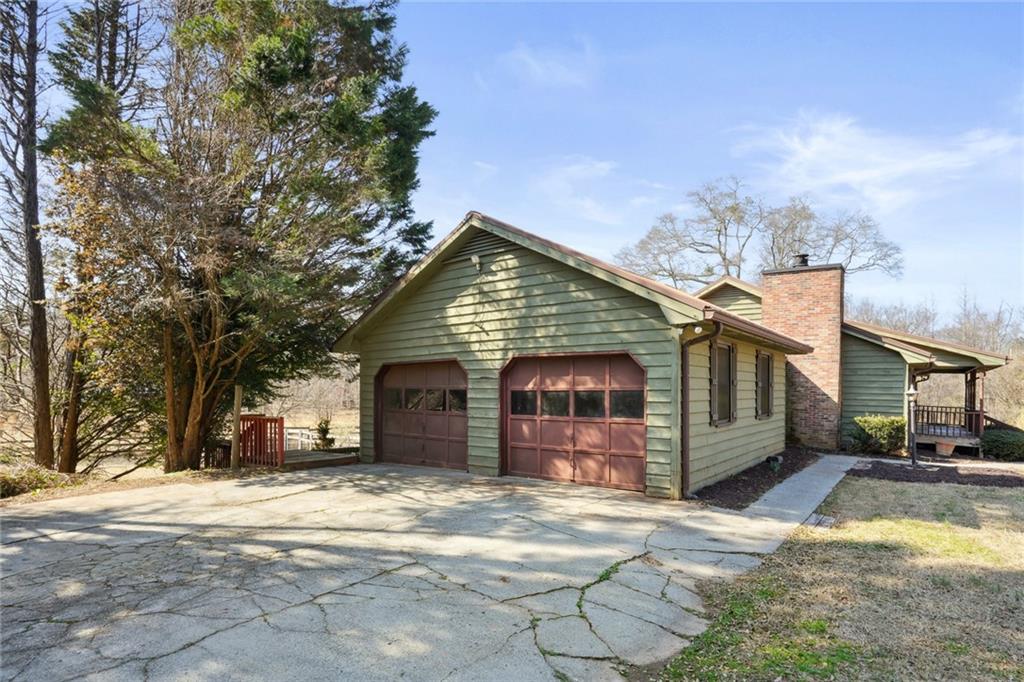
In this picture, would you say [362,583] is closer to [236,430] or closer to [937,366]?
[236,430]

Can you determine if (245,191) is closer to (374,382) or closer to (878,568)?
(374,382)

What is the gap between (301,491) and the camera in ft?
27.8

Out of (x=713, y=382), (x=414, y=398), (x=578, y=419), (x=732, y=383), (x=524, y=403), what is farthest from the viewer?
(x=414, y=398)

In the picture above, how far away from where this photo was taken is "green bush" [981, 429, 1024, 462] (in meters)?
13.6

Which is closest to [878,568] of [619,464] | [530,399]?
[619,464]

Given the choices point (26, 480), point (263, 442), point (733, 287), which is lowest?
point (26, 480)

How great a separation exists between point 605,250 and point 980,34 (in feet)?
78.7

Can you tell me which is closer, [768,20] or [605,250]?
[768,20]

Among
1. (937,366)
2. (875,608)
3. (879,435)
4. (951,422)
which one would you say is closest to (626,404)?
(875,608)

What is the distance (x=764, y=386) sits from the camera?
11852 mm

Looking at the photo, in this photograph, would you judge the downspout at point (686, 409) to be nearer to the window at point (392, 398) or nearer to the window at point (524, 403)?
the window at point (524, 403)

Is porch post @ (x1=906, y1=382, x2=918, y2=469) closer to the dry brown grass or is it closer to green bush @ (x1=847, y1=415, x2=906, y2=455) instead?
green bush @ (x1=847, y1=415, x2=906, y2=455)

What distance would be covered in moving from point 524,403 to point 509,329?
134 centimetres

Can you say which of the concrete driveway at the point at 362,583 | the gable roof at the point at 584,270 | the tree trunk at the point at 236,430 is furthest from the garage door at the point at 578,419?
the tree trunk at the point at 236,430
